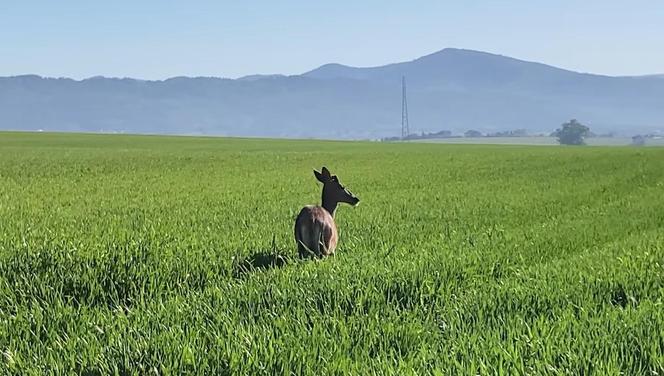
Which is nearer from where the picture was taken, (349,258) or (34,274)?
(34,274)

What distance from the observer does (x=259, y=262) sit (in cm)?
902

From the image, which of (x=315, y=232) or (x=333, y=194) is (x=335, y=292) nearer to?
(x=315, y=232)

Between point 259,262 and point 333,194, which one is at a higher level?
point 333,194

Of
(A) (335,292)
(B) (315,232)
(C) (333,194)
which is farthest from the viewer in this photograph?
(C) (333,194)

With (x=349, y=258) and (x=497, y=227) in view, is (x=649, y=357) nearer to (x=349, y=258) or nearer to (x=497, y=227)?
(x=349, y=258)

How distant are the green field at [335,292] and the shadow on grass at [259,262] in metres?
0.03

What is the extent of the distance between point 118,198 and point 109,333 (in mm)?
12135

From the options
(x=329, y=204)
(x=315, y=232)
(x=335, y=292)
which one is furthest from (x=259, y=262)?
(x=335, y=292)

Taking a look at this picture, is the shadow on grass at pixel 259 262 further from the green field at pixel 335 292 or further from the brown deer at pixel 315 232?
the brown deer at pixel 315 232

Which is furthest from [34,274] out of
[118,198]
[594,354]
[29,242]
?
[118,198]

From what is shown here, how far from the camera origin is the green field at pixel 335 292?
5.01 meters

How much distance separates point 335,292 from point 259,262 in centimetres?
228

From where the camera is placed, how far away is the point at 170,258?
848 cm

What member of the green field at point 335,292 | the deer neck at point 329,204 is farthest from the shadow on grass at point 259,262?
the deer neck at point 329,204
